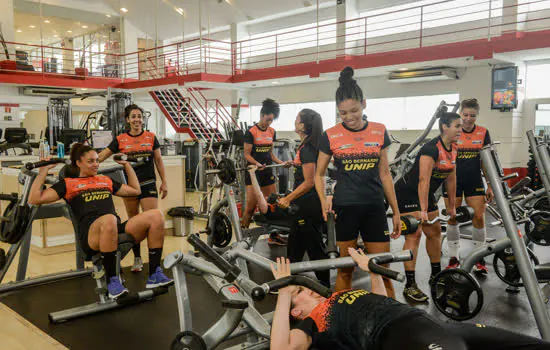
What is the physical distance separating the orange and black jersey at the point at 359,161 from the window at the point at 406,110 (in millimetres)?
8670

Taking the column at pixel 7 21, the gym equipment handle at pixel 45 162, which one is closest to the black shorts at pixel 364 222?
the gym equipment handle at pixel 45 162

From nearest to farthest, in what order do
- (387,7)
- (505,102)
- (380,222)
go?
(380,222) < (505,102) < (387,7)

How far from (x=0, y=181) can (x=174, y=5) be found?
35.3ft

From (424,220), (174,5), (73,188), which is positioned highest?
(174,5)

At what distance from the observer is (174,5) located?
593 inches

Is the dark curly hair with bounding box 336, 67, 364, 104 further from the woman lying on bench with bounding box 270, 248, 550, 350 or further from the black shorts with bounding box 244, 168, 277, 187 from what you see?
the black shorts with bounding box 244, 168, 277, 187

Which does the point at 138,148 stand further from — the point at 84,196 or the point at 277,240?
the point at 277,240

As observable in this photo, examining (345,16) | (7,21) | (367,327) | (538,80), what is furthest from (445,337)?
(7,21)

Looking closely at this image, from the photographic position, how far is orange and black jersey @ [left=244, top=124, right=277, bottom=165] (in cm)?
511

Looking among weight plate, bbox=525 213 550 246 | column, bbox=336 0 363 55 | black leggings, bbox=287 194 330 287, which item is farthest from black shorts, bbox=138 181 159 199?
column, bbox=336 0 363 55

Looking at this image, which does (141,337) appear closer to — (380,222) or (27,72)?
(380,222)

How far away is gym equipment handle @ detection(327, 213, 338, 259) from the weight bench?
63.4 inches

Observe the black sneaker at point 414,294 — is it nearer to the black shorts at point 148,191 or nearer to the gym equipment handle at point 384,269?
the gym equipment handle at point 384,269

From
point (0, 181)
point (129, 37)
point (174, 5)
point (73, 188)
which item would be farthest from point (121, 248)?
point (129, 37)
